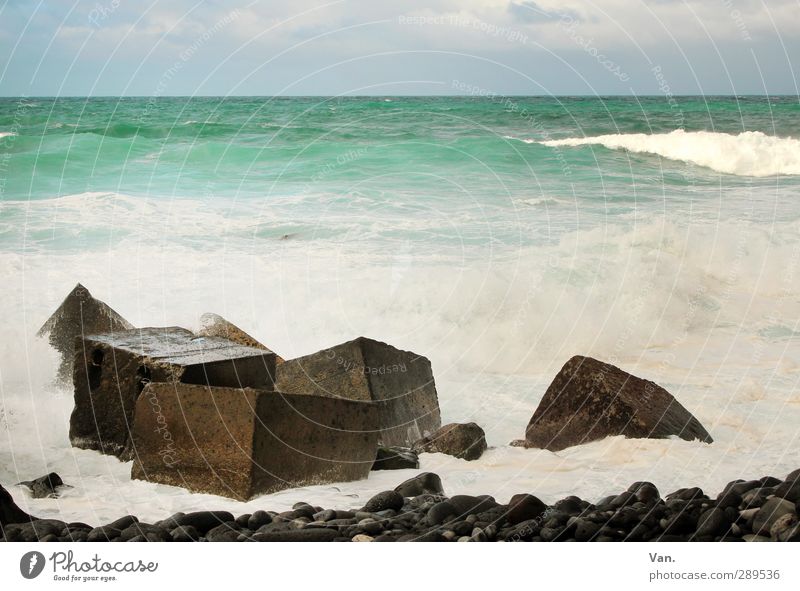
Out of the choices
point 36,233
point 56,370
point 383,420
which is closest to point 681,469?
point 383,420

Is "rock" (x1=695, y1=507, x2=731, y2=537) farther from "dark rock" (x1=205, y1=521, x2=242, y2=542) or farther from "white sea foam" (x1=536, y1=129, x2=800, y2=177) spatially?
"white sea foam" (x1=536, y1=129, x2=800, y2=177)

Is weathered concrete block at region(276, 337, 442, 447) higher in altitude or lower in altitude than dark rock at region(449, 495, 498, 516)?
higher

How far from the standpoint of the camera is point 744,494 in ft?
18.6

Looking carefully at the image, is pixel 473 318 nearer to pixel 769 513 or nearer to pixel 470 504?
pixel 470 504

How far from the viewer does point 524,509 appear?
5.43m

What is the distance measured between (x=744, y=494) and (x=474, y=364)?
4.70 m

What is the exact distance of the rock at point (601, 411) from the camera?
6691mm

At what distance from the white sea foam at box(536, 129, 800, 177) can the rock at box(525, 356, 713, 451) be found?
43.4ft

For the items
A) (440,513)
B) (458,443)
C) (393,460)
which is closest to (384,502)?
(440,513)

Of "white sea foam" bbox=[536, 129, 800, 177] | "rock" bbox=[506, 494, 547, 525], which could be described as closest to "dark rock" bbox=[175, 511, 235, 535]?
"rock" bbox=[506, 494, 547, 525]

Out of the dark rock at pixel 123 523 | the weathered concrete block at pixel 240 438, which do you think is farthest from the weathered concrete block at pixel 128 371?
the dark rock at pixel 123 523

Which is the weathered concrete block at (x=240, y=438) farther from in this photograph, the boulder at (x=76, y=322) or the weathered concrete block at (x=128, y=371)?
the boulder at (x=76, y=322)

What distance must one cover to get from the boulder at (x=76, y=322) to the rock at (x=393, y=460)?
2.59m

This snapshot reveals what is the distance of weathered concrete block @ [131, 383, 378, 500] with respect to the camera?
5.33 meters
